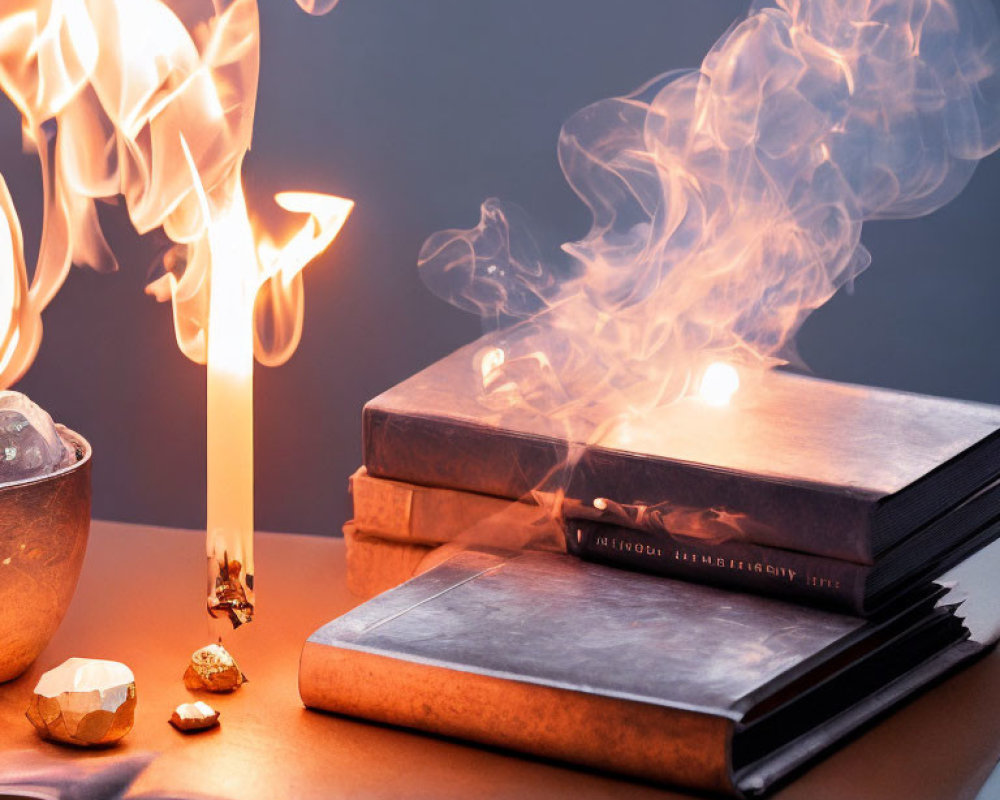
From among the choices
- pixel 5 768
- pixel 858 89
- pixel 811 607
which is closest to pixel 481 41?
pixel 858 89

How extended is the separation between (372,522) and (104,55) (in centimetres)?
46

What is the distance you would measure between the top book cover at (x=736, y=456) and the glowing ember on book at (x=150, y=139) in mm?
168

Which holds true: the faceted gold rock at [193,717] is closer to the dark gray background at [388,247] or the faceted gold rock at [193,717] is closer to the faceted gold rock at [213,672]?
the faceted gold rock at [213,672]

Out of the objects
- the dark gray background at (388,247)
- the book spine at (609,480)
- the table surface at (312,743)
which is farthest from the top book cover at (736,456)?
the dark gray background at (388,247)

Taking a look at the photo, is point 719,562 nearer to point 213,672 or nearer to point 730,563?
point 730,563

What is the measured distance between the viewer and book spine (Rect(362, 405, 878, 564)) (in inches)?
32.3

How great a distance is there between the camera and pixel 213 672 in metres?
0.86

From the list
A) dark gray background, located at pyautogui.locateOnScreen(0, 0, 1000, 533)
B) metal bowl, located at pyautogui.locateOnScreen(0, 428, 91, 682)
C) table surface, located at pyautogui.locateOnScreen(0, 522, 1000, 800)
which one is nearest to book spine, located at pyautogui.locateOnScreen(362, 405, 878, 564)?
table surface, located at pyautogui.locateOnScreen(0, 522, 1000, 800)

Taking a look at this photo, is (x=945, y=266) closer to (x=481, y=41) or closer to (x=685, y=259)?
(x=685, y=259)

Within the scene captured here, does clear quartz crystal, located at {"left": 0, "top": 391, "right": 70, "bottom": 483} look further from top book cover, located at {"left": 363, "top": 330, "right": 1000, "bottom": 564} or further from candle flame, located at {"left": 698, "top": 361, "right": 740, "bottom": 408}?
candle flame, located at {"left": 698, "top": 361, "right": 740, "bottom": 408}

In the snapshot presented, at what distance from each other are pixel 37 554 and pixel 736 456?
16.2 inches

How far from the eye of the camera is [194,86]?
1176 millimetres

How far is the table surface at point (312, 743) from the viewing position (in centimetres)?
74

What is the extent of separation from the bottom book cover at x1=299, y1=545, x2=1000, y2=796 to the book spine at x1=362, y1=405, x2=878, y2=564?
0.16ft
